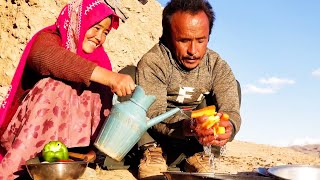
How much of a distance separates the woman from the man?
44 cm

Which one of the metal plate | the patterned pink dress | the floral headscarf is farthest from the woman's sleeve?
the metal plate

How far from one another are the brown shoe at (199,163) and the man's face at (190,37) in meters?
0.76

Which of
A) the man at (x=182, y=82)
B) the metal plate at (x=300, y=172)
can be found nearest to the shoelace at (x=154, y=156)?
the man at (x=182, y=82)

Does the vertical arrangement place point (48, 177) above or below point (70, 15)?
below

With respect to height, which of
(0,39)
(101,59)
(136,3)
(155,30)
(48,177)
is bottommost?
(48,177)

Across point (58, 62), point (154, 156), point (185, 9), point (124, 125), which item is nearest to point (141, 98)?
point (124, 125)

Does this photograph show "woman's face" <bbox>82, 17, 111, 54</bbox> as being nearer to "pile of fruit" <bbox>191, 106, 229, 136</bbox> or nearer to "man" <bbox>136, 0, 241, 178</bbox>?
"man" <bbox>136, 0, 241, 178</bbox>

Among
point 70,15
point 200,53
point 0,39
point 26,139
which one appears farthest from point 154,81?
point 0,39

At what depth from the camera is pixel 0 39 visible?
27.2 ft

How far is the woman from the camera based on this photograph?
282 cm

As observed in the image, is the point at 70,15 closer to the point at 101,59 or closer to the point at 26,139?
the point at 101,59

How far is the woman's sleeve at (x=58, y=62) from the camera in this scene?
9.21 ft

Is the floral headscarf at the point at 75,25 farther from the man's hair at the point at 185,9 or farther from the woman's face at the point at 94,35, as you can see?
the man's hair at the point at 185,9

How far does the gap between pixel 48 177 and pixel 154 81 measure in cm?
115
